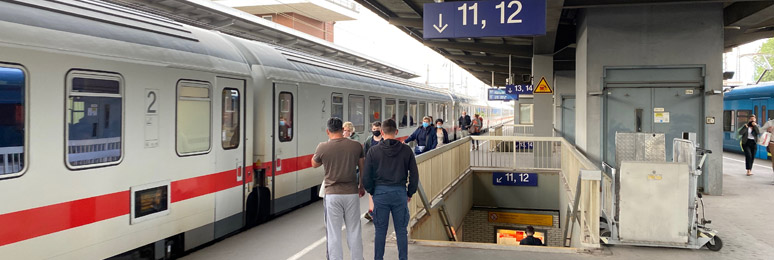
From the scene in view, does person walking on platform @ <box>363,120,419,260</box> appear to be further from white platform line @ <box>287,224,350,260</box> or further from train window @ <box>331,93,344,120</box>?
train window @ <box>331,93,344,120</box>

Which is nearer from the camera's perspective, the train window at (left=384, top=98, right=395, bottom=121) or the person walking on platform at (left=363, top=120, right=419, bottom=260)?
the person walking on platform at (left=363, top=120, right=419, bottom=260)

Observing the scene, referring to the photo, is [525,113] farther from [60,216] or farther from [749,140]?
[60,216]

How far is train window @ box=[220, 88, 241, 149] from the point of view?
23.2 feet

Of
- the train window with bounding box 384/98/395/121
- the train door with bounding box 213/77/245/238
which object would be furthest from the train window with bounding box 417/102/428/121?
the train door with bounding box 213/77/245/238

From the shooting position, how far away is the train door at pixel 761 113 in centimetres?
1823

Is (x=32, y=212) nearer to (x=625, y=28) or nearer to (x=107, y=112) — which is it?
(x=107, y=112)

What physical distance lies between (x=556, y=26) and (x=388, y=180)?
9.72 metres

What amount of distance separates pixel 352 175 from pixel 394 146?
0.52 m

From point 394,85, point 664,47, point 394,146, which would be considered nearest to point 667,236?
point 394,146

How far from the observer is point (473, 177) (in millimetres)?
14039

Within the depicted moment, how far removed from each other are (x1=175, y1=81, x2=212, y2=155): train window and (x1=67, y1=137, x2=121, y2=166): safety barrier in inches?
35.3

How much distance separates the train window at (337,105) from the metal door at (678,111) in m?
6.34

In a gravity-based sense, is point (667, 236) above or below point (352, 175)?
below

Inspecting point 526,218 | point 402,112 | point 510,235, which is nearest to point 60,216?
point 526,218
